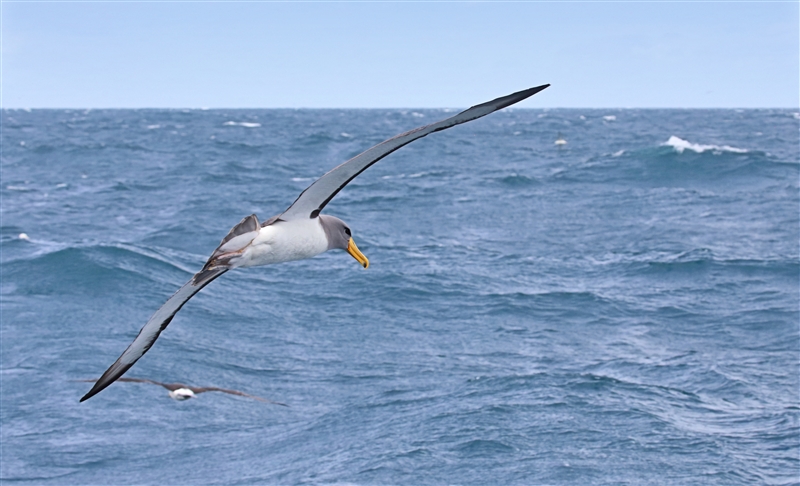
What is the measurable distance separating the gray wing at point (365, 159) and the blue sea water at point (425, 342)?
590 centimetres

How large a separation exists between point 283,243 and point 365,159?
1.05 meters

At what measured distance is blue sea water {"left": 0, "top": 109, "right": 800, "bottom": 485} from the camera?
39.8ft

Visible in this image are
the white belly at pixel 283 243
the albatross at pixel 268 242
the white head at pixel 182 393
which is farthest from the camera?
the white head at pixel 182 393

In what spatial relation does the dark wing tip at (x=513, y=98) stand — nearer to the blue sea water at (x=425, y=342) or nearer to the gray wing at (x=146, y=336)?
the gray wing at (x=146, y=336)

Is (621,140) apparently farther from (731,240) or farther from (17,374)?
(17,374)

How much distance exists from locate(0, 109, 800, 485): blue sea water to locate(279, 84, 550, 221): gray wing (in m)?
5.90

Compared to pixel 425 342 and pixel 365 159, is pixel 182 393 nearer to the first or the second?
pixel 425 342

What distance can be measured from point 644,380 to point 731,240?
1265cm

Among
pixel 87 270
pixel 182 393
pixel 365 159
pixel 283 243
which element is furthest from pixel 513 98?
pixel 87 270

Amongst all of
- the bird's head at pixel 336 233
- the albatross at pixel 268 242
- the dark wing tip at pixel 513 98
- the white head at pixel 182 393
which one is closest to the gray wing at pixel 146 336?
the albatross at pixel 268 242

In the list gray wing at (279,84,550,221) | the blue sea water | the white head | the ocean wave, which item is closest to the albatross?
gray wing at (279,84,550,221)

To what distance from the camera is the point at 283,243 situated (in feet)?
21.2

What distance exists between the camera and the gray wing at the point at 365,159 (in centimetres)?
511

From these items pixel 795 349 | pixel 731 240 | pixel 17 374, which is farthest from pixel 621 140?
pixel 17 374
